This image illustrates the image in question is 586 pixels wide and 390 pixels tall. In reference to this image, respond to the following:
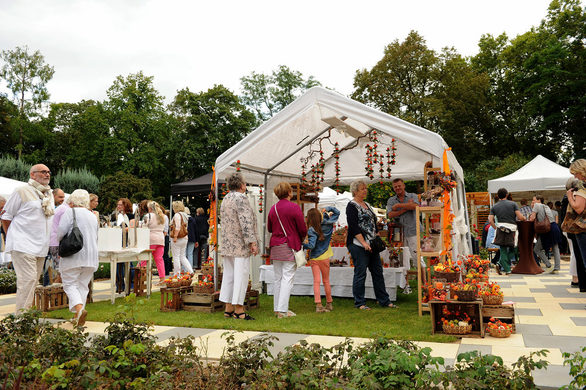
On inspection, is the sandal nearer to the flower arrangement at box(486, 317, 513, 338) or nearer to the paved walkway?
the paved walkway

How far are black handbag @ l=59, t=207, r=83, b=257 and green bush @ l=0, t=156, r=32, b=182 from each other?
18221 mm

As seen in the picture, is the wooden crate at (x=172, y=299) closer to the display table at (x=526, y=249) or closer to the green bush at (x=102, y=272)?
the green bush at (x=102, y=272)

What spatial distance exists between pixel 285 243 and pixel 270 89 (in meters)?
32.1

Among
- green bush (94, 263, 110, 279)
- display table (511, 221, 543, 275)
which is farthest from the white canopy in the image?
green bush (94, 263, 110, 279)

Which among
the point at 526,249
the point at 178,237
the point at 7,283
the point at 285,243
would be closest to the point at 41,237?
the point at 285,243

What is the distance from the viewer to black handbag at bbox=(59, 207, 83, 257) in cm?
517

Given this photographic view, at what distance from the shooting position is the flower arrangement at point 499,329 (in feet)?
14.9

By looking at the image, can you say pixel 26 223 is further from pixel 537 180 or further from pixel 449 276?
pixel 537 180

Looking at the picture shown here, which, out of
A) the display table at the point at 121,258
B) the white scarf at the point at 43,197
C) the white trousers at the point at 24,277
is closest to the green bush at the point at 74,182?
the display table at the point at 121,258

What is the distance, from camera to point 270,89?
36.8 metres

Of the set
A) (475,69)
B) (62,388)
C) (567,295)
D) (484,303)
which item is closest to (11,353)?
(62,388)

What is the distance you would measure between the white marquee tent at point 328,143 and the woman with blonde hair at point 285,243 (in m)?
1.19

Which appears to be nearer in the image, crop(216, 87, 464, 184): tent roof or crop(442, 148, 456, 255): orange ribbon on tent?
crop(442, 148, 456, 255): orange ribbon on tent

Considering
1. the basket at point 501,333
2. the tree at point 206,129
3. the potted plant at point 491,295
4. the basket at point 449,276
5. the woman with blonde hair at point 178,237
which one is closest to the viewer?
the basket at point 501,333
